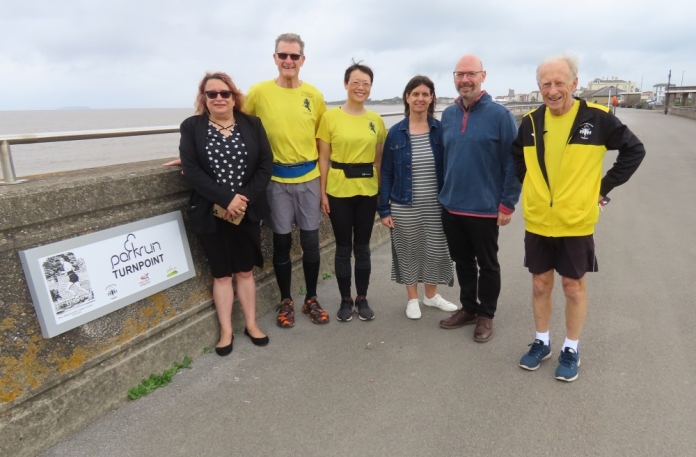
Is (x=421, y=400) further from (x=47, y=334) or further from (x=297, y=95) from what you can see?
(x=297, y=95)

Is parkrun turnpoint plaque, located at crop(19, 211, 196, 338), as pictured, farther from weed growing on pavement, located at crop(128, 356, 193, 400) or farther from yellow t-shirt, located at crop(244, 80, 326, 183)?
yellow t-shirt, located at crop(244, 80, 326, 183)

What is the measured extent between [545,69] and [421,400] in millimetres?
2022

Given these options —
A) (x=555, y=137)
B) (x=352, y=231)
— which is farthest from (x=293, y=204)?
(x=555, y=137)

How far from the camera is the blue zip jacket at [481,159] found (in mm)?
3238

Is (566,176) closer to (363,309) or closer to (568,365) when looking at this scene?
(568,365)

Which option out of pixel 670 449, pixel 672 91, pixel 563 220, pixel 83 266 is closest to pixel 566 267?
pixel 563 220

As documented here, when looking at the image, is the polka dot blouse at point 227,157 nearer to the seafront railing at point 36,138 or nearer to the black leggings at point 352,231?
the seafront railing at point 36,138

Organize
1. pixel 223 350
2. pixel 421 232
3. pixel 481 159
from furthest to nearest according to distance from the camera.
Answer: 1. pixel 421 232
2. pixel 223 350
3. pixel 481 159

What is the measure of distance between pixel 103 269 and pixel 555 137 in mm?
2720

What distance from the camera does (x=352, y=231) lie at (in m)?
3.98

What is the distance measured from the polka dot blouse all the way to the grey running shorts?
46 centimetres

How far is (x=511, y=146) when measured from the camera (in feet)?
10.5

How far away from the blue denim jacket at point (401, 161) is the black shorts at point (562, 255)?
3.01 feet

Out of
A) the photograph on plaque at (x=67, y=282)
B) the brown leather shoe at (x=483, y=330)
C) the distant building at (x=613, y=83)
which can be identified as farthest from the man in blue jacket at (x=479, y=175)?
the distant building at (x=613, y=83)
